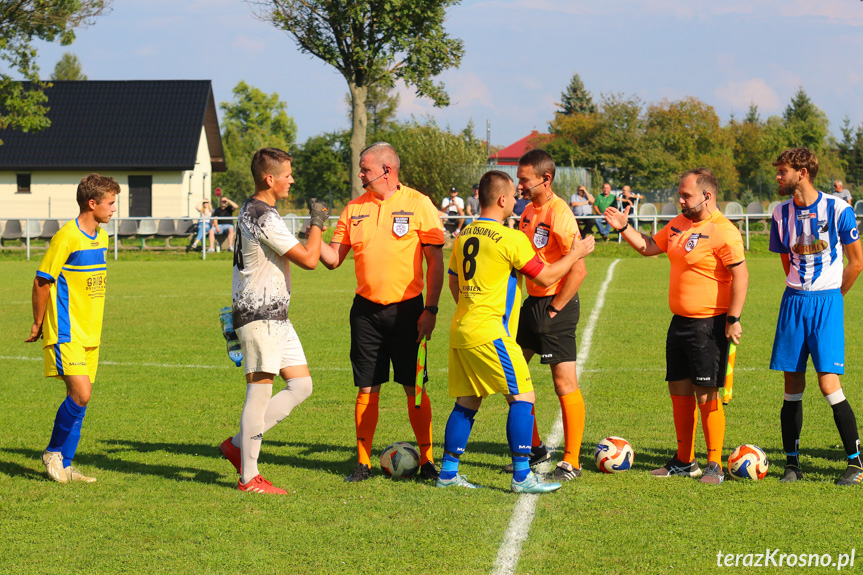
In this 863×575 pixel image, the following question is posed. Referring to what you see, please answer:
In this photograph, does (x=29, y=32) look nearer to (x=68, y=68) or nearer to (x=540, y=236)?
(x=540, y=236)

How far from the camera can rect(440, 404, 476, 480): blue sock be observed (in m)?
5.49

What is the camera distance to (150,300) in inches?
660

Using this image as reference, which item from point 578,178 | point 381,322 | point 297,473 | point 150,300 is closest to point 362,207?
point 381,322

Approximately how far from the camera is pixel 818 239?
223 inches

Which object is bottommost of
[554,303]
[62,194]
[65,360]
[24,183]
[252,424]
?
[252,424]

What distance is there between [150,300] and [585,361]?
32.1 ft

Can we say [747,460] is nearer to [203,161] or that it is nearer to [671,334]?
[671,334]

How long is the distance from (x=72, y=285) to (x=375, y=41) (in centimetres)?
3603

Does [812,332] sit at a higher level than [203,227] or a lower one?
lower

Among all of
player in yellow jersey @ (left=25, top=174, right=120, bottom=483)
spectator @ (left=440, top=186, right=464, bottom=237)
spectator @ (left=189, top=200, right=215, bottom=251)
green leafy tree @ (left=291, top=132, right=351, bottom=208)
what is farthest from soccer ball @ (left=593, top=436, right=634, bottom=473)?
green leafy tree @ (left=291, top=132, right=351, bottom=208)

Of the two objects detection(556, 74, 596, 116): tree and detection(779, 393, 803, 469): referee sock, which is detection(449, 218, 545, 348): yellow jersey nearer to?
detection(779, 393, 803, 469): referee sock

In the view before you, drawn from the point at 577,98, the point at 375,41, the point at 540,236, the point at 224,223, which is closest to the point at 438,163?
the point at 375,41

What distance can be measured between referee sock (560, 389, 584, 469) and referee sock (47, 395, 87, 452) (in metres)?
3.30

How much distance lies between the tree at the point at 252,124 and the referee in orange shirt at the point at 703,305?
73129mm
